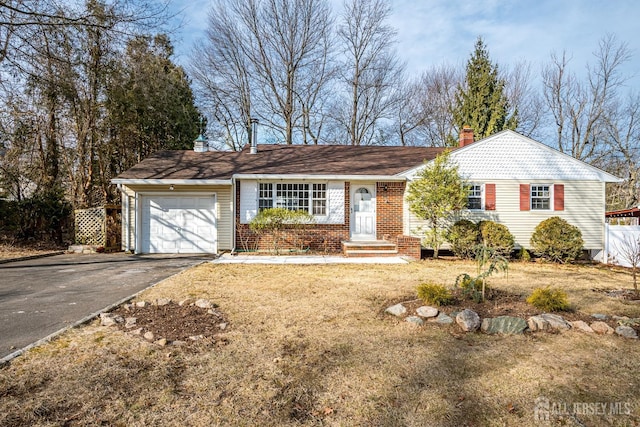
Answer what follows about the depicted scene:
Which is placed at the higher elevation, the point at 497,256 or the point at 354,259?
the point at 497,256

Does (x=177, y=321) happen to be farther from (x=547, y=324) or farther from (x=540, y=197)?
(x=540, y=197)

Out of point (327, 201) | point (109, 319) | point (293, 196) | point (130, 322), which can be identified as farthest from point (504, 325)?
point (293, 196)

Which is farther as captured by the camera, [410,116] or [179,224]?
[410,116]

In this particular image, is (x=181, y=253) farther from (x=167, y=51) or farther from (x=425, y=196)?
(x=167, y=51)

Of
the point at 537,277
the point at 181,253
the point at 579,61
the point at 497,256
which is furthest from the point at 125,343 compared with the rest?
the point at 579,61

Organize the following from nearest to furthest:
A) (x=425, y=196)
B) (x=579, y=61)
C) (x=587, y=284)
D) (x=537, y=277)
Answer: (x=587, y=284) < (x=537, y=277) < (x=425, y=196) < (x=579, y=61)

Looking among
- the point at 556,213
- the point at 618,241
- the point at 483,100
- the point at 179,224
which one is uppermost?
the point at 483,100

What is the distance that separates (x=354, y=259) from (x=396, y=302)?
17.7ft

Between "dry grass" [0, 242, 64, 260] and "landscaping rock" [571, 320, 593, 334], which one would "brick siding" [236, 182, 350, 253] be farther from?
"landscaping rock" [571, 320, 593, 334]

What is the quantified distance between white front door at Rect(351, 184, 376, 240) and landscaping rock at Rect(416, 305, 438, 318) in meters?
7.92

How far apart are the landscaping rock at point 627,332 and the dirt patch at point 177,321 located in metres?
4.64

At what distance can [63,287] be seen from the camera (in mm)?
6715

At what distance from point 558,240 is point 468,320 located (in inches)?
353

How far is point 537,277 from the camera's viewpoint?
805 centimetres
